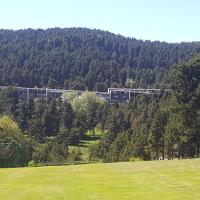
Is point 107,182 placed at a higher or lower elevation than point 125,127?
higher

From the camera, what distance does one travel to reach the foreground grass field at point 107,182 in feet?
77.3

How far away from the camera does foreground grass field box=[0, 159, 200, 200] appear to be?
928 inches

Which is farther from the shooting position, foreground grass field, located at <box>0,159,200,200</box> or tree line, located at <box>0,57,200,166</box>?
tree line, located at <box>0,57,200,166</box>

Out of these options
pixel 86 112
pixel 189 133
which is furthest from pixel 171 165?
pixel 86 112

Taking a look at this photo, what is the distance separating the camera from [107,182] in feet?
88.6

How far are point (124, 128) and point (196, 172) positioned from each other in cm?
8475

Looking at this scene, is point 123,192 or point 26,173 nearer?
point 123,192

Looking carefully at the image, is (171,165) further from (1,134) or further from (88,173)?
(1,134)

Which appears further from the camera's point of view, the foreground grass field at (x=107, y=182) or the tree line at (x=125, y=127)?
the tree line at (x=125, y=127)

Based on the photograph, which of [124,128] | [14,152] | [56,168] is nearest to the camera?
[56,168]

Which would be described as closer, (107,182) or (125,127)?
(107,182)

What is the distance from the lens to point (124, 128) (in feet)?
375

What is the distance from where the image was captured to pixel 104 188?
83.1 feet

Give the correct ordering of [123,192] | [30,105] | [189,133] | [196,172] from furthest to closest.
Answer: [30,105] < [189,133] < [196,172] < [123,192]
